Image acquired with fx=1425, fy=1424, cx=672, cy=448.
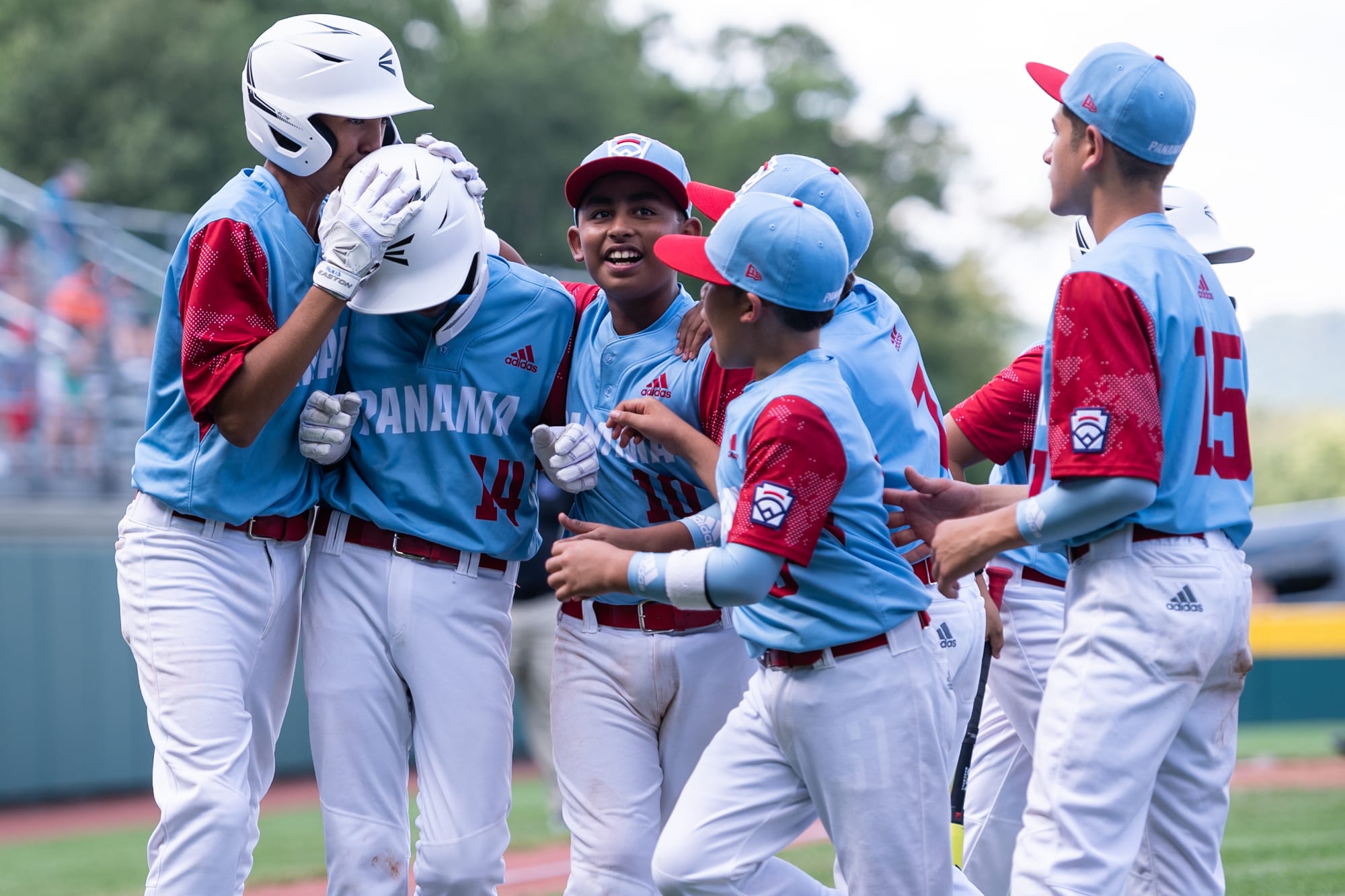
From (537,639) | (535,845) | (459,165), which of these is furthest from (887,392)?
(535,845)

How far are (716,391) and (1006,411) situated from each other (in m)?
1.16

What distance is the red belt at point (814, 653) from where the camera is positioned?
3.68 m

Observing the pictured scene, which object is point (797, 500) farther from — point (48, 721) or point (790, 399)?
point (48, 721)

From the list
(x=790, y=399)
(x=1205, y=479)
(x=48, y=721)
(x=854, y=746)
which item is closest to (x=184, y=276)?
(x=790, y=399)

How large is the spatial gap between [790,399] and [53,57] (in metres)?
36.2

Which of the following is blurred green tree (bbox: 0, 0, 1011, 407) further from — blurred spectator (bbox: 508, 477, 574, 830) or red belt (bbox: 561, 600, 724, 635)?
red belt (bbox: 561, 600, 724, 635)

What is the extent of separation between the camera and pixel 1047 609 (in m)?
4.95

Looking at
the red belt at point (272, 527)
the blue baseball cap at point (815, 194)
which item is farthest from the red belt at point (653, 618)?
the blue baseball cap at point (815, 194)

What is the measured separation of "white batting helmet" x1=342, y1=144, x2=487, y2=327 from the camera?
13.6ft

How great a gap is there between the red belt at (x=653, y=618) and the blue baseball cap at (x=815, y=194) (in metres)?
1.18

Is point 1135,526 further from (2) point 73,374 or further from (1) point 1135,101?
(2) point 73,374

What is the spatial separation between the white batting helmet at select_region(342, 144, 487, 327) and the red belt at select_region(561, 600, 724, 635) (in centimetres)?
104

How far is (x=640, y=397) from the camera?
14.4 feet

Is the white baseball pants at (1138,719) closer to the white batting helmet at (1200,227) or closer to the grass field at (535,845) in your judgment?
the white batting helmet at (1200,227)
